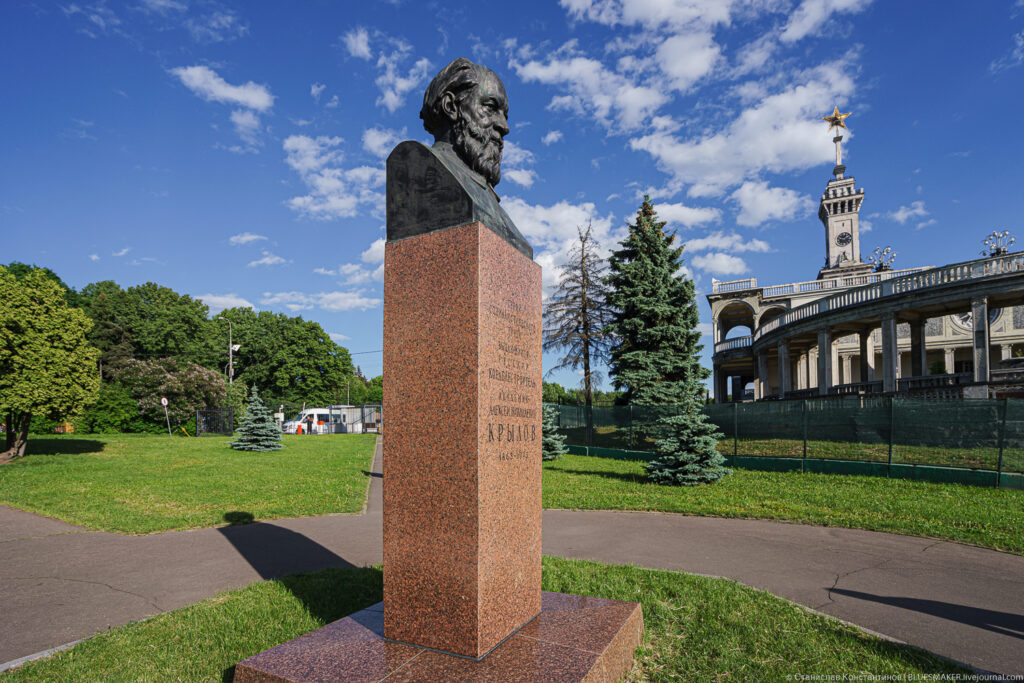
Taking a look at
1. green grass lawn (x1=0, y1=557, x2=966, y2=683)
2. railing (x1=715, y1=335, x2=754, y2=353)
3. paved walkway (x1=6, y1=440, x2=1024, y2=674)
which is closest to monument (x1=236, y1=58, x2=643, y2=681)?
green grass lawn (x1=0, y1=557, x2=966, y2=683)

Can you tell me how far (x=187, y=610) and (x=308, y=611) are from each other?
1.17 m

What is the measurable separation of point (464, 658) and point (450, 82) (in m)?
4.08

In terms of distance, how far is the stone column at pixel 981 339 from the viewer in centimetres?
2183

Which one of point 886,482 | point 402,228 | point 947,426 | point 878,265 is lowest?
point 886,482

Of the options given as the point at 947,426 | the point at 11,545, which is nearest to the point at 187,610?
the point at 11,545

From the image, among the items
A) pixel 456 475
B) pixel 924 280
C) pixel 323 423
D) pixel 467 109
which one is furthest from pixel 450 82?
pixel 323 423

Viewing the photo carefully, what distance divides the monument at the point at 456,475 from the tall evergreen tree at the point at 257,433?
20.7 m

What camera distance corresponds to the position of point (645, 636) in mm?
4371

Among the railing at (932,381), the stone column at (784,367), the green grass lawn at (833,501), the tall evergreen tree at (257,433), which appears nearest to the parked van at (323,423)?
the tall evergreen tree at (257,433)

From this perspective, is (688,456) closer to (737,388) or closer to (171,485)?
(171,485)

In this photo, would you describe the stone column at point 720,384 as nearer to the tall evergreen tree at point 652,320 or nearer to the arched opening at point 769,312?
the arched opening at point 769,312

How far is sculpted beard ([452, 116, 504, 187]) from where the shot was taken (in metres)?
4.29

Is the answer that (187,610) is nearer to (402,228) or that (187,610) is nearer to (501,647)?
(501,647)

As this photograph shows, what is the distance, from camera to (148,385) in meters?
35.2
